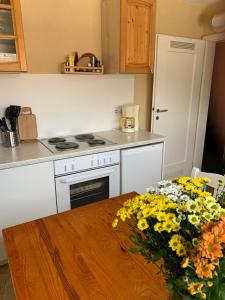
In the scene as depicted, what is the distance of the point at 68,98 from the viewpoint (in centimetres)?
232

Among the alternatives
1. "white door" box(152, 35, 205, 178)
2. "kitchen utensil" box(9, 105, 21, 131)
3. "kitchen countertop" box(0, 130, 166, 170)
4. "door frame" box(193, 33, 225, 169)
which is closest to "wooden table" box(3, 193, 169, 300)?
"kitchen countertop" box(0, 130, 166, 170)

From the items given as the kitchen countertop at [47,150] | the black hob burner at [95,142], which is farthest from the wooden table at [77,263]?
the black hob burner at [95,142]

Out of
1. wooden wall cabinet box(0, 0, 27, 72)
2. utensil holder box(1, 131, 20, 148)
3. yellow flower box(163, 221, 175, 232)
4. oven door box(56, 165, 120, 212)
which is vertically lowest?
oven door box(56, 165, 120, 212)

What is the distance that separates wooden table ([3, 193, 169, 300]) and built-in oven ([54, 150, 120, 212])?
2.53 feet

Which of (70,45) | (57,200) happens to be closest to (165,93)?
(70,45)

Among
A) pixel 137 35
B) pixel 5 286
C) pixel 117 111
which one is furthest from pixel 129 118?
pixel 5 286

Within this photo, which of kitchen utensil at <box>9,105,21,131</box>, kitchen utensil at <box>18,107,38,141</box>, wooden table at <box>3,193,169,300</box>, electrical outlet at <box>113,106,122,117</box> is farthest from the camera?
electrical outlet at <box>113,106,122,117</box>

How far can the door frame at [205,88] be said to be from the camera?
3024 mm

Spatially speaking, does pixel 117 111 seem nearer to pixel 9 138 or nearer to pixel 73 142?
pixel 73 142

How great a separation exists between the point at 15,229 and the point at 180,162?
2690mm

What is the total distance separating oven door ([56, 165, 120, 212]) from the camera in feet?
6.19

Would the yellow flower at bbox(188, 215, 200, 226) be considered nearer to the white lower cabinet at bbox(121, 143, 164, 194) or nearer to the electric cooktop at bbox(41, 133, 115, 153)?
the electric cooktop at bbox(41, 133, 115, 153)

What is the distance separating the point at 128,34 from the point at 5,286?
7.36 ft

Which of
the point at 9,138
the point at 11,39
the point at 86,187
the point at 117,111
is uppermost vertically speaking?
the point at 11,39
